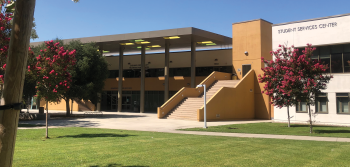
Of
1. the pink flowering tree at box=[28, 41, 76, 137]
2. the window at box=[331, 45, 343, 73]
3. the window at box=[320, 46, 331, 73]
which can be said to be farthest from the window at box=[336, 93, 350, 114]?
the pink flowering tree at box=[28, 41, 76, 137]

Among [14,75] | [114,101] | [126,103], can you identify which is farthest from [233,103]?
[14,75]

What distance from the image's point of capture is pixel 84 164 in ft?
22.7

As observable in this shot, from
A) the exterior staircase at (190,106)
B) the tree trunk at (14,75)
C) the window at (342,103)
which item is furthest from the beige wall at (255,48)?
the tree trunk at (14,75)

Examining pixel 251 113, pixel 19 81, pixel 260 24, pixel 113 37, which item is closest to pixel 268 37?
pixel 260 24

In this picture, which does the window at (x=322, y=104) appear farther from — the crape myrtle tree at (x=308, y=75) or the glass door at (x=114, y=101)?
the glass door at (x=114, y=101)

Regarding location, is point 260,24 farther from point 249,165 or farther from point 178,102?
point 249,165

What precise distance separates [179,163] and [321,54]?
19.9 metres

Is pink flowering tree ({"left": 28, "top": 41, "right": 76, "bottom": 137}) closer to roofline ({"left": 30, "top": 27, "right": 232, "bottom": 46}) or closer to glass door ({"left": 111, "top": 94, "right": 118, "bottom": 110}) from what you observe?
roofline ({"left": 30, "top": 27, "right": 232, "bottom": 46})

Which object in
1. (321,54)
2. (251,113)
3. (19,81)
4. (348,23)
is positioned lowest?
(251,113)

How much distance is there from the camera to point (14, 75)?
3.70m

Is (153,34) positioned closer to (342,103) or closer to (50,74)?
(342,103)

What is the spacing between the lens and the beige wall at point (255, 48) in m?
29.5

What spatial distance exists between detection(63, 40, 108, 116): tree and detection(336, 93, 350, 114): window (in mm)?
21443

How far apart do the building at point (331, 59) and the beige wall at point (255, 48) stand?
561 cm
